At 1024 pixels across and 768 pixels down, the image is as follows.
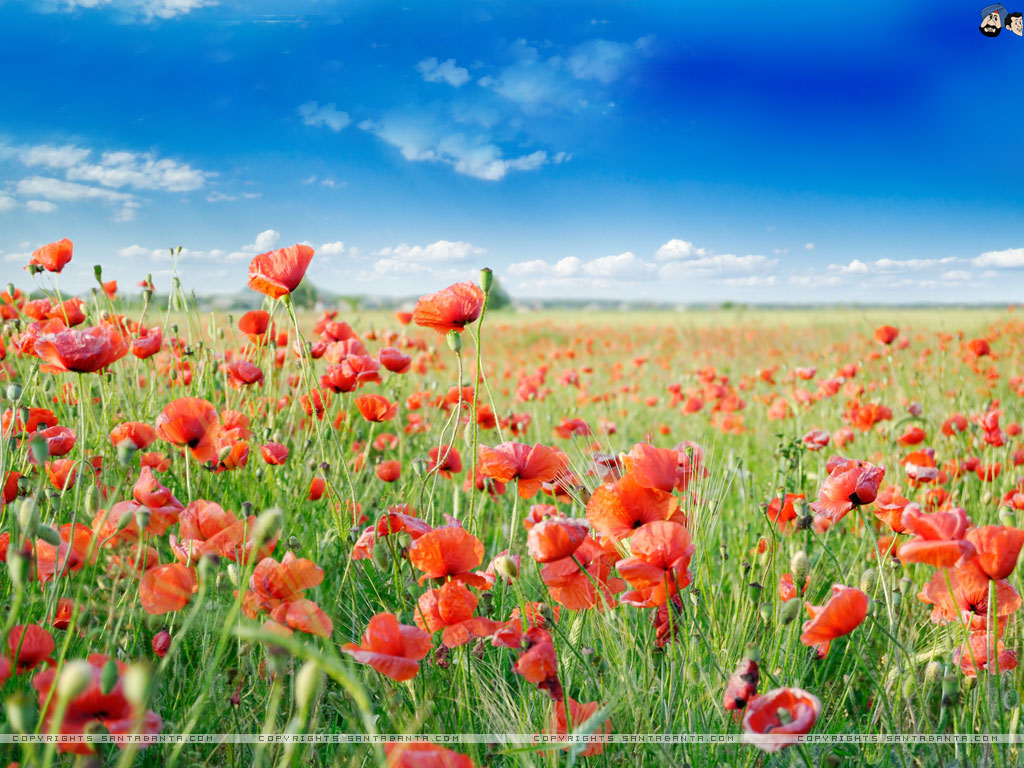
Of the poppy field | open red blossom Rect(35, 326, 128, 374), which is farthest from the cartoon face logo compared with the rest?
open red blossom Rect(35, 326, 128, 374)

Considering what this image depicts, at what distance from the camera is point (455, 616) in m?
1.11

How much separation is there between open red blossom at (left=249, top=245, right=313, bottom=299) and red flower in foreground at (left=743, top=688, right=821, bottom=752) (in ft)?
3.66

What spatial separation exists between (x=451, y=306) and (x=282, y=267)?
1.17 ft

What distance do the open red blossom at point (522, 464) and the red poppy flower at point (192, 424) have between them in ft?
2.02

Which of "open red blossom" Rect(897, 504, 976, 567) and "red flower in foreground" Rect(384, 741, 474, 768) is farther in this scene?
"open red blossom" Rect(897, 504, 976, 567)

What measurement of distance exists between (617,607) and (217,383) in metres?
2.57

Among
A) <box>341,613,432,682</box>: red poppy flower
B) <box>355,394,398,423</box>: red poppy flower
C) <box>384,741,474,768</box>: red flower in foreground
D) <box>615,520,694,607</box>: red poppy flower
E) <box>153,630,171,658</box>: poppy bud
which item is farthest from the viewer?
<box>355,394,398,423</box>: red poppy flower

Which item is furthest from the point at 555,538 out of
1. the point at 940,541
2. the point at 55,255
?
the point at 55,255

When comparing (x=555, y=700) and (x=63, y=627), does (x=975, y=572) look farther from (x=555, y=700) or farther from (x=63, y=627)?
(x=63, y=627)

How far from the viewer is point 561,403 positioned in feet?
17.5

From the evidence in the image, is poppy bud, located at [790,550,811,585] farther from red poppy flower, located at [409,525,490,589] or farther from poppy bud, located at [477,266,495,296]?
poppy bud, located at [477,266,495,296]

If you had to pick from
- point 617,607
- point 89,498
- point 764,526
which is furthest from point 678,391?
point 89,498

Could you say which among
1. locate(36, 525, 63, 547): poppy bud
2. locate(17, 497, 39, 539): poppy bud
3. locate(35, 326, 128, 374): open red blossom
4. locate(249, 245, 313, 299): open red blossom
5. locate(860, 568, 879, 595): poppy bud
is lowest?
locate(860, 568, 879, 595): poppy bud

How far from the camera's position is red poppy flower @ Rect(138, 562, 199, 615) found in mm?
1053
